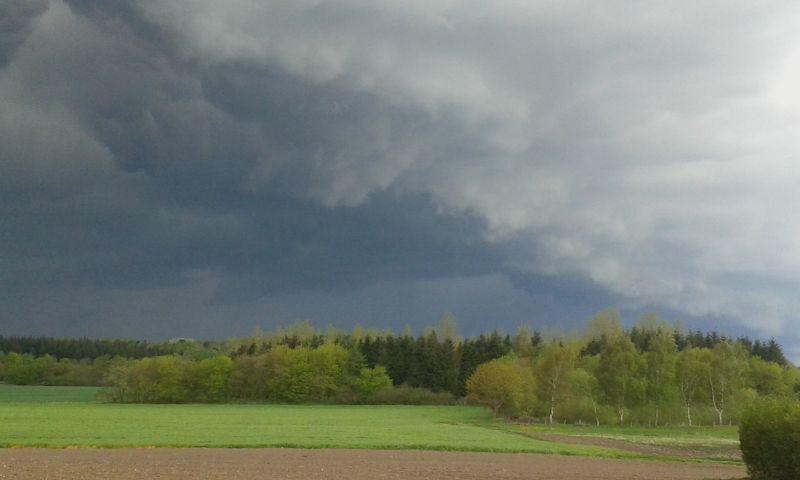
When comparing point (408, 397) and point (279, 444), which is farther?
point (408, 397)

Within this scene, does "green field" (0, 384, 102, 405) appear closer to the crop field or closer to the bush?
the crop field

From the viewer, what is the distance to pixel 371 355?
170m

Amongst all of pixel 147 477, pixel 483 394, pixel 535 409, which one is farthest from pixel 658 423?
pixel 147 477

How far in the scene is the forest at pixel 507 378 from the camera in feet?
378

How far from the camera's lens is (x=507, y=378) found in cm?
11206

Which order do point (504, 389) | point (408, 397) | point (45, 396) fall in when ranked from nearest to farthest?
point (504, 389)
point (408, 397)
point (45, 396)

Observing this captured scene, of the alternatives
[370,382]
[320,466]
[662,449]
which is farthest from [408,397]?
[320,466]

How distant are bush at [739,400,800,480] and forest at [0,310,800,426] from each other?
7611 cm

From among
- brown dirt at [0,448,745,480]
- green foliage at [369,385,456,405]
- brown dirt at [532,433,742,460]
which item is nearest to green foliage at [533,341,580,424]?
brown dirt at [532,433,742,460]

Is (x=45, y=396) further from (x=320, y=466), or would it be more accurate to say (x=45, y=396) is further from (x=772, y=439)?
(x=772, y=439)

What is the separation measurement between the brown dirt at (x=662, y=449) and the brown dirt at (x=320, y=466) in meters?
9.28

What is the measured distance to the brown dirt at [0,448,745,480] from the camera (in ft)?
112

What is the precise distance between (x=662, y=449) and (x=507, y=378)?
47750mm

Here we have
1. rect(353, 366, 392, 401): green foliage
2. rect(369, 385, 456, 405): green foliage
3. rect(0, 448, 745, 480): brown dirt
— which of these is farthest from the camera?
rect(353, 366, 392, 401): green foliage
